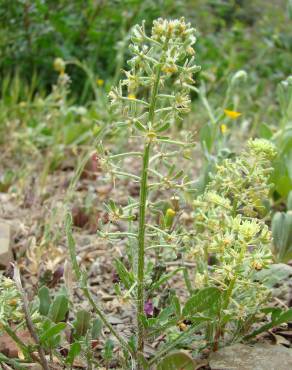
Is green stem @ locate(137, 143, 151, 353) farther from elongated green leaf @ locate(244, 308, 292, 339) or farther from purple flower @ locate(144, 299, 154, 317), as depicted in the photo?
elongated green leaf @ locate(244, 308, 292, 339)

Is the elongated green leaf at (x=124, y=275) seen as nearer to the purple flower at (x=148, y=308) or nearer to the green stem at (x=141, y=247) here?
the green stem at (x=141, y=247)

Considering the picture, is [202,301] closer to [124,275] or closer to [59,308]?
[124,275]

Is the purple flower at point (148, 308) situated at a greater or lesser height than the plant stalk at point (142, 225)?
lesser

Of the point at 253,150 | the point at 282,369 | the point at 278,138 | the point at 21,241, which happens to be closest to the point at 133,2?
the point at 278,138

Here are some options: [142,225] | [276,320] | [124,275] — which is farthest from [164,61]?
[276,320]

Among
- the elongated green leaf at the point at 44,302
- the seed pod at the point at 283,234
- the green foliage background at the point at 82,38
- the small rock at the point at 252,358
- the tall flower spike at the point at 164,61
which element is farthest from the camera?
the green foliage background at the point at 82,38

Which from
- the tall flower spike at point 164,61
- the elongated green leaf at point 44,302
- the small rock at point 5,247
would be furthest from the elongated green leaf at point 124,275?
the small rock at point 5,247

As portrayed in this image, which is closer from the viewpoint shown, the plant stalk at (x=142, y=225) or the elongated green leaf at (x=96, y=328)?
the plant stalk at (x=142, y=225)
